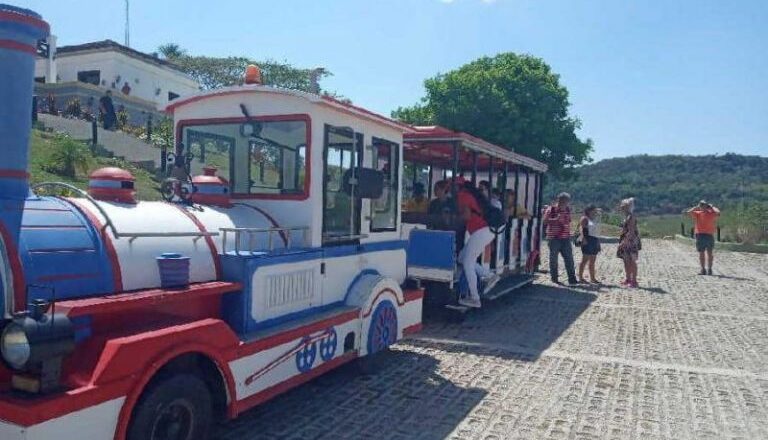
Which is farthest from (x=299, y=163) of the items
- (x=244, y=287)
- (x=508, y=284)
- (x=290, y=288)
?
(x=508, y=284)

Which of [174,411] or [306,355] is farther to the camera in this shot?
[306,355]

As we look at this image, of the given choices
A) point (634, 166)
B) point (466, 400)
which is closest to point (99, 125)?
point (466, 400)

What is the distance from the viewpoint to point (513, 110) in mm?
22906

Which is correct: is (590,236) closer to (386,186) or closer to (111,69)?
(386,186)

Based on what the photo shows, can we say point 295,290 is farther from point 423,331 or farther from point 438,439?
point 423,331

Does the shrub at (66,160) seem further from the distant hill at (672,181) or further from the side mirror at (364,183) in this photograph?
the distant hill at (672,181)

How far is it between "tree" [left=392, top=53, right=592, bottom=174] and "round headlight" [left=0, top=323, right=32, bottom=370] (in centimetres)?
2130

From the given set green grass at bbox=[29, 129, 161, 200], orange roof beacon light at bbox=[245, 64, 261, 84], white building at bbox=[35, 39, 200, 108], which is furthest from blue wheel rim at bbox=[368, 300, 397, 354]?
white building at bbox=[35, 39, 200, 108]

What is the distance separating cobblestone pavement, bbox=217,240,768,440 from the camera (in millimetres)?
4766

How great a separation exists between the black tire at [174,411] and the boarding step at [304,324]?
0.53 metres

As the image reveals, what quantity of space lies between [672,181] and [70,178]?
81.1 m

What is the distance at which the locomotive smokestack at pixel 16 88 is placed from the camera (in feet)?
10.2

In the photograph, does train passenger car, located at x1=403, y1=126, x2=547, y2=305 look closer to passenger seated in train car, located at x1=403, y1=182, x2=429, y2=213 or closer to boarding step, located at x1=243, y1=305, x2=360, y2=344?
passenger seated in train car, located at x1=403, y1=182, x2=429, y2=213

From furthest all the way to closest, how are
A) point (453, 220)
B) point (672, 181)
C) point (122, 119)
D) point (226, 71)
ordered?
1. point (672, 181)
2. point (226, 71)
3. point (122, 119)
4. point (453, 220)
